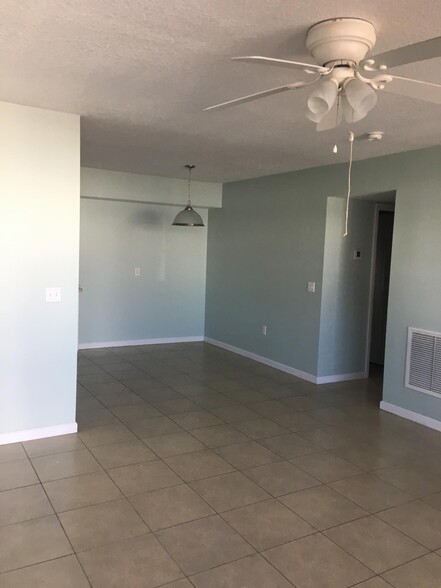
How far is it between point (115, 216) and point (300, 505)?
5.06 metres

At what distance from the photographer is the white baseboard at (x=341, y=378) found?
5.70 meters

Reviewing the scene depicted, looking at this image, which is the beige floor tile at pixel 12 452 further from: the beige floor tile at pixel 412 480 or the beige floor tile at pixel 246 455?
the beige floor tile at pixel 412 480

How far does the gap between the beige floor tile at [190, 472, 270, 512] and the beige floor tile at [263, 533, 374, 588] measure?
47cm

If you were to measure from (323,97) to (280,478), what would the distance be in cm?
241

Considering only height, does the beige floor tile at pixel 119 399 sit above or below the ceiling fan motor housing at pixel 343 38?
below

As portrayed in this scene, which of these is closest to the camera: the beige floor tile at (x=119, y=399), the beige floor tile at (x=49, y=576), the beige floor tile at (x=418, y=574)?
the beige floor tile at (x=49, y=576)

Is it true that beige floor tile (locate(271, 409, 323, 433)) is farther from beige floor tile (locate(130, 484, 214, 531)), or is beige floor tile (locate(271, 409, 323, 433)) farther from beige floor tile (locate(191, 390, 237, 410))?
beige floor tile (locate(130, 484, 214, 531))

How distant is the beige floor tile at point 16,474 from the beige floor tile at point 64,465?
4 cm

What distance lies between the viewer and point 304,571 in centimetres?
235

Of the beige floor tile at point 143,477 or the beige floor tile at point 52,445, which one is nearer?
the beige floor tile at point 143,477

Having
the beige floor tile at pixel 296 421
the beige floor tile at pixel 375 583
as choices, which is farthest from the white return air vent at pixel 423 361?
the beige floor tile at pixel 375 583

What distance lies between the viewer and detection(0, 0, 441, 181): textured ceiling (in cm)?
200

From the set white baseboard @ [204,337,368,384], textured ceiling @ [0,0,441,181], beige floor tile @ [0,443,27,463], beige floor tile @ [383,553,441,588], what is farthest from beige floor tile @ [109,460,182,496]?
white baseboard @ [204,337,368,384]

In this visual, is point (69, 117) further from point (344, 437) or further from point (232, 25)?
point (344, 437)
